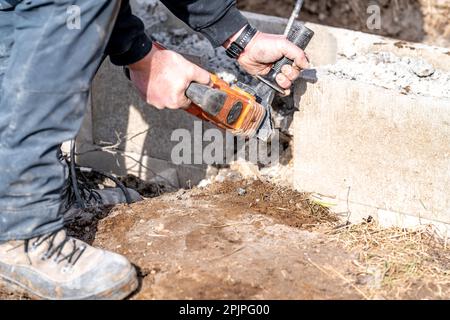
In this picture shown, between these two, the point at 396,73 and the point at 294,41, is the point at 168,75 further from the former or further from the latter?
the point at 396,73

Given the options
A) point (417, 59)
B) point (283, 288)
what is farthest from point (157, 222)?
point (417, 59)

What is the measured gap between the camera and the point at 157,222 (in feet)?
10.4

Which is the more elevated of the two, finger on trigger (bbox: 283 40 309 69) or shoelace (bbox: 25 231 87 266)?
finger on trigger (bbox: 283 40 309 69)

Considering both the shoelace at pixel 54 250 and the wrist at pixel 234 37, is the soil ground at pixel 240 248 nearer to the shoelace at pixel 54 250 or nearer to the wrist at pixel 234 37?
the shoelace at pixel 54 250

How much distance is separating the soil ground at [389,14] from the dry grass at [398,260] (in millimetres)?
2801

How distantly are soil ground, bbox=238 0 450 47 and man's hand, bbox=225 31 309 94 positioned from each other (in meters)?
2.62

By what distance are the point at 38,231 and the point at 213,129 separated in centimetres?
150

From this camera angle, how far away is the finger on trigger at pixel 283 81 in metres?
3.25

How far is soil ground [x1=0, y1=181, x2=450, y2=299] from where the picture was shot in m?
2.67

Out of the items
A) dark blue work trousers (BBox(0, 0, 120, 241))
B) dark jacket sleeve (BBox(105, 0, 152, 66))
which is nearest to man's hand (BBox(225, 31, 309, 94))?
dark jacket sleeve (BBox(105, 0, 152, 66))

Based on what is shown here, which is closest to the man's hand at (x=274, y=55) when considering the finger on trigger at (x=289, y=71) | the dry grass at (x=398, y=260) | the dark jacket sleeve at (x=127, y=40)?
the finger on trigger at (x=289, y=71)

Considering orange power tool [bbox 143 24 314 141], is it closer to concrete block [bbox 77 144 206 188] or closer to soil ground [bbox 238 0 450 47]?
concrete block [bbox 77 144 206 188]

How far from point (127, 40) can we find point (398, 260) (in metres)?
1.39
